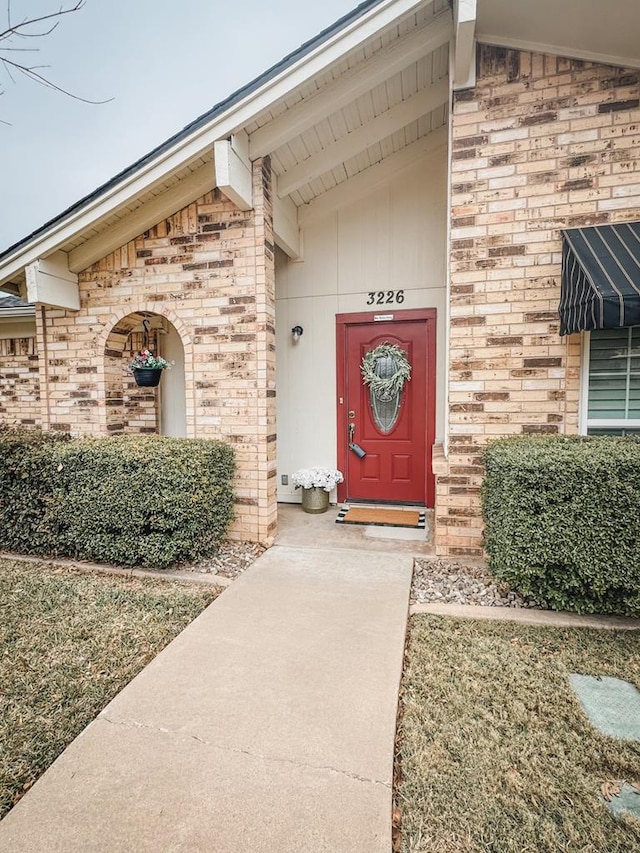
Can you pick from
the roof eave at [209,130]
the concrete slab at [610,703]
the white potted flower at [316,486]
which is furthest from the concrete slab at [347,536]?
the roof eave at [209,130]

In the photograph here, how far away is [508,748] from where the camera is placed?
195 centimetres

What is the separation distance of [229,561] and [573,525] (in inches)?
112

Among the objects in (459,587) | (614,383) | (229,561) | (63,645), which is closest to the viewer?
(63,645)

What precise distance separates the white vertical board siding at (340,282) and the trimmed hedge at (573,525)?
102 inches

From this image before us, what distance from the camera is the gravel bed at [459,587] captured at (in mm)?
3361

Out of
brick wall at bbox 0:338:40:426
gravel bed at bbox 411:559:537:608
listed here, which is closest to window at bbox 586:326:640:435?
gravel bed at bbox 411:559:537:608

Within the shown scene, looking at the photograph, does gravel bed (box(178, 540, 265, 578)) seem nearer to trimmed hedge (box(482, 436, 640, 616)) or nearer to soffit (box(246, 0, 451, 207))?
trimmed hedge (box(482, 436, 640, 616))

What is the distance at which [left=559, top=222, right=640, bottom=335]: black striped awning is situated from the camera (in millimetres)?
2975

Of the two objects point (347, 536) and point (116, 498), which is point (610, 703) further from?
point (116, 498)

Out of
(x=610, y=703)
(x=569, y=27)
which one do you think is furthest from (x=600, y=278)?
(x=610, y=703)

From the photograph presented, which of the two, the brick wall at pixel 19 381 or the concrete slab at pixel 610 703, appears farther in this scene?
the brick wall at pixel 19 381

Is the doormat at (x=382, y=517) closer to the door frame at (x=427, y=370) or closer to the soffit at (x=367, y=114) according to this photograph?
the door frame at (x=427, y=370)

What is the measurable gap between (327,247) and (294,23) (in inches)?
464

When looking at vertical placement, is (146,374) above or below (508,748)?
above
